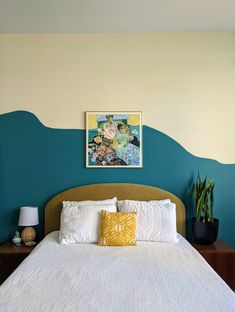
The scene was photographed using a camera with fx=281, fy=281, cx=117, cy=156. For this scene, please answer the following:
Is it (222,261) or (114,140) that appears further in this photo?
(114,140)

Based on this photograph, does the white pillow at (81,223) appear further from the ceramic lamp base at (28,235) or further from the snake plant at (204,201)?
the snake plant at (204,201)

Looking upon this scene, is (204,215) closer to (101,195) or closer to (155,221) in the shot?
(155,221)

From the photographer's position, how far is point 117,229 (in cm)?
262

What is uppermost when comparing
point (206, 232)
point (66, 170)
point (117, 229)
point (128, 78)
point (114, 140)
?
point (128, 78)

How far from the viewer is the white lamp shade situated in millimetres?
3049

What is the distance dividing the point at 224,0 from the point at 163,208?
2.07 metres

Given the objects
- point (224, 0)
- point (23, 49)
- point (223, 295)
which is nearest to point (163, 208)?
point (223, 295)

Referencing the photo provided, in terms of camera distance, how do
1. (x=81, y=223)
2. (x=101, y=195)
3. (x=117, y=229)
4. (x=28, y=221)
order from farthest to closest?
1. (x=101, y=195)
2. (x=28, y=221)
3. (x=81, y=223)
4. (x=117, y=229)

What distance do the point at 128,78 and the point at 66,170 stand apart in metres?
1.31

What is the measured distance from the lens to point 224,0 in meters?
2.62

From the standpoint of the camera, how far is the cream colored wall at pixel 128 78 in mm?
3309

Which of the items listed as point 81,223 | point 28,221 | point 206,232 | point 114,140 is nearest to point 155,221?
point 206,232

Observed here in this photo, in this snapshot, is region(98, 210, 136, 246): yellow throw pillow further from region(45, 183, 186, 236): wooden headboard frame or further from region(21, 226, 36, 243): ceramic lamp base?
region(21, 226, 36, 243): ceramic lamp base

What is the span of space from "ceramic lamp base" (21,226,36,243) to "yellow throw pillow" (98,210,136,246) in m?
0.89
